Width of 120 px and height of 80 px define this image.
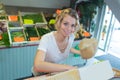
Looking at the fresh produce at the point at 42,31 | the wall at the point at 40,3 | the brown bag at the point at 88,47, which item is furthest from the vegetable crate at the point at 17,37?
the brown bag at the point at 88,47

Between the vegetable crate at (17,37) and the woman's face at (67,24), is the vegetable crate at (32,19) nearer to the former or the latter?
the vegetable crate at (17,37)

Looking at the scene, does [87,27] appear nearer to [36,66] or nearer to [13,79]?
[13,79]

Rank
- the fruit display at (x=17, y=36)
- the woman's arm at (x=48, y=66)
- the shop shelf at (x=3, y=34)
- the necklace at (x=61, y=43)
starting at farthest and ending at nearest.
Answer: the fruit display at (x=17, y=36), the shop shelf at (x=3, y=34), the necklace at (x=61, y=43), the woman's arm at (x=48, y=66)

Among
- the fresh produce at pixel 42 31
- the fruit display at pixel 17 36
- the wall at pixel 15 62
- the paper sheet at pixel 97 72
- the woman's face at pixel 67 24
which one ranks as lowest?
the wall at pixel 15 62

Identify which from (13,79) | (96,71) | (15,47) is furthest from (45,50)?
(13,79)

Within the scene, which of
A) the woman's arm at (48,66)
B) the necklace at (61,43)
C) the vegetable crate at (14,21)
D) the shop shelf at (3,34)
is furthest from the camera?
the vegetable crate at (14,21)

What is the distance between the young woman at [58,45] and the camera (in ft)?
3.92

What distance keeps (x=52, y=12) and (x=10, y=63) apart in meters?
1.50

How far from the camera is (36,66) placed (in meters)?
1.21

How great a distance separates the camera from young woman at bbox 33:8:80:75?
120 centimetres

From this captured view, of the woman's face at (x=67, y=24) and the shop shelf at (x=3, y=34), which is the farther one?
the shop shelf at (x=3, y=34)

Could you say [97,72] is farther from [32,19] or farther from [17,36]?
[32,19]

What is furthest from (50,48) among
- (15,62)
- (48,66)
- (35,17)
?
(35,17)

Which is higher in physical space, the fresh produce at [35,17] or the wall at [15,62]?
the fresh produce at [35,17]
